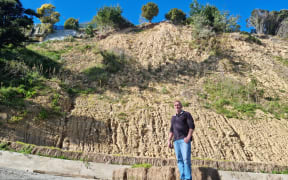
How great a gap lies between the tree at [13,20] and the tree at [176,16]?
13.3 meters

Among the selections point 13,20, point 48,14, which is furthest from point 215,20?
point 48,14

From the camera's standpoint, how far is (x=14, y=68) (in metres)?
10.7

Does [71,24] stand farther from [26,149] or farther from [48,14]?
[26,149]

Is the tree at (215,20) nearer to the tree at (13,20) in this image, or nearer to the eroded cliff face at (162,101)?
the eroded cliff face at (162,101)

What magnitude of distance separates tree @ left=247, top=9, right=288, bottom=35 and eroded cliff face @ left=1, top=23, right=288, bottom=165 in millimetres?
8505

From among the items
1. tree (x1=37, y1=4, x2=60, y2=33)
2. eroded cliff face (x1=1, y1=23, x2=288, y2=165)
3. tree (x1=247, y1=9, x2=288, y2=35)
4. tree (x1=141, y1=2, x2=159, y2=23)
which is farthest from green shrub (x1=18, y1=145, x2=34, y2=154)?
tree (x1=247, y1=9, x2=288, y2=35)

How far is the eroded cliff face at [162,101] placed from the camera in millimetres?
7977

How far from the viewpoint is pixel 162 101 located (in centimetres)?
1112

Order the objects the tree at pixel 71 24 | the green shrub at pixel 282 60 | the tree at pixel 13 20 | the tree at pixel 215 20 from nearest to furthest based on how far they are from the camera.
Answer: the tree at pixel 13 20 < the green shrub at pixel 282 60 < the tree at pixel 215 20 < the tree at pixel 71 24

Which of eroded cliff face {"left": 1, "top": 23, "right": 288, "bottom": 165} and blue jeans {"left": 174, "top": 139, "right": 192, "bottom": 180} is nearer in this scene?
blue jeans {"left": 174, "top": 139, "right": 192, "bottom": 180}

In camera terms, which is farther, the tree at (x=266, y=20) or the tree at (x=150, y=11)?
the tree at (x=266, y=20)

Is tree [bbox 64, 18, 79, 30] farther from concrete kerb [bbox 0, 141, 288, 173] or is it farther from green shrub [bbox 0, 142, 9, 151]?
concrete kerb [bbox 0, 141, 288, 173]

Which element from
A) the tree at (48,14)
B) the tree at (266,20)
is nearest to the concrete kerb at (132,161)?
the tree at (266,20)

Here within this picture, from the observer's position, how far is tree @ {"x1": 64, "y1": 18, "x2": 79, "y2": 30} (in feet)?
85.6
